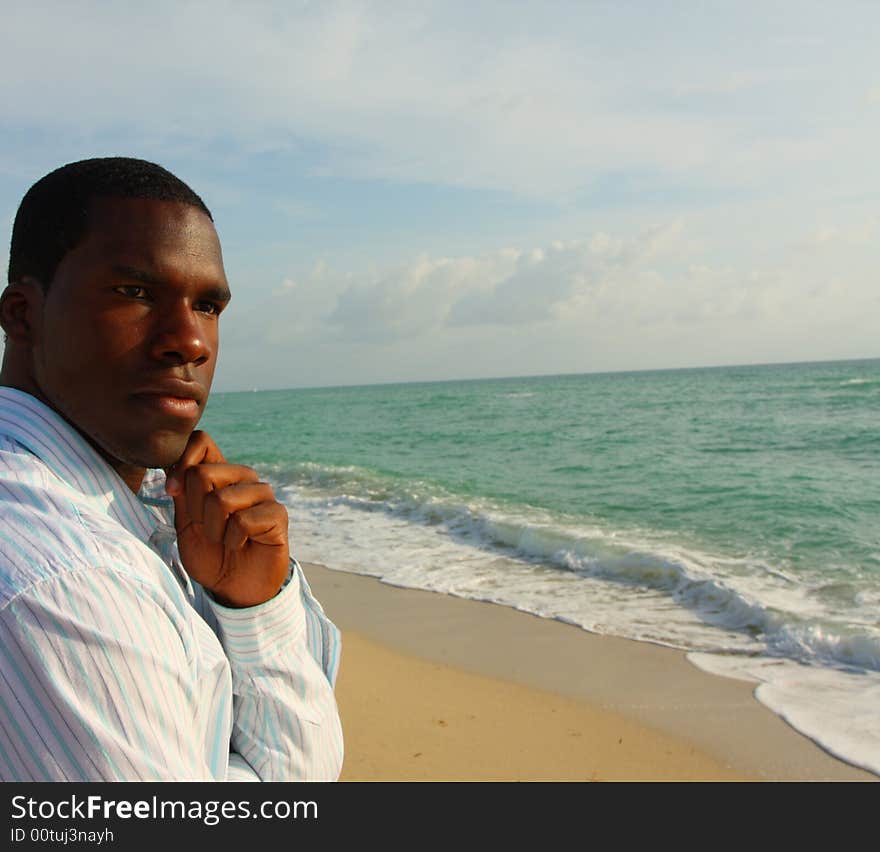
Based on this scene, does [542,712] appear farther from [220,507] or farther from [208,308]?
[208,308]

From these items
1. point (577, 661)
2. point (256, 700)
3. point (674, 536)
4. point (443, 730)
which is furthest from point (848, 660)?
point (256, 700)

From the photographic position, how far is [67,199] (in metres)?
1.43

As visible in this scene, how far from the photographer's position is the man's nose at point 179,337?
1.40 meters

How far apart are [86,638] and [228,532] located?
520 millimetres

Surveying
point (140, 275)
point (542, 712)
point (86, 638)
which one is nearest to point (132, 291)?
point (140, 275)

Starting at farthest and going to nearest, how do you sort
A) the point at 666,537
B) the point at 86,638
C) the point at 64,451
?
the point at 666,537
the point at 64,451
the point at 86,638

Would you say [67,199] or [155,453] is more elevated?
[67,199]

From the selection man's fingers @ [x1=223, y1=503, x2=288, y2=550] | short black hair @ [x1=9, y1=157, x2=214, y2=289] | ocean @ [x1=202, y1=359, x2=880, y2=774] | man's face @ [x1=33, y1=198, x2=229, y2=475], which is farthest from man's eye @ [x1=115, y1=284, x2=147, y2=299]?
ocean @ [x1=202, y1=359, x2=880, y2=774]

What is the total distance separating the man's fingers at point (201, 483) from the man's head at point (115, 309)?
0.23 feet

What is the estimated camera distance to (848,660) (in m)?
5.60

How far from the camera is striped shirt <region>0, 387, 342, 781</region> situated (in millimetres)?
965

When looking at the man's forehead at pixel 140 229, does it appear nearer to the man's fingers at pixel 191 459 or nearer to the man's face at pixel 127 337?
the man's face at pixel 127 337

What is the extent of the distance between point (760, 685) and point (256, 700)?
455 centimetres

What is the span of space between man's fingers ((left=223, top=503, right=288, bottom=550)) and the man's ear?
1.74 feet
